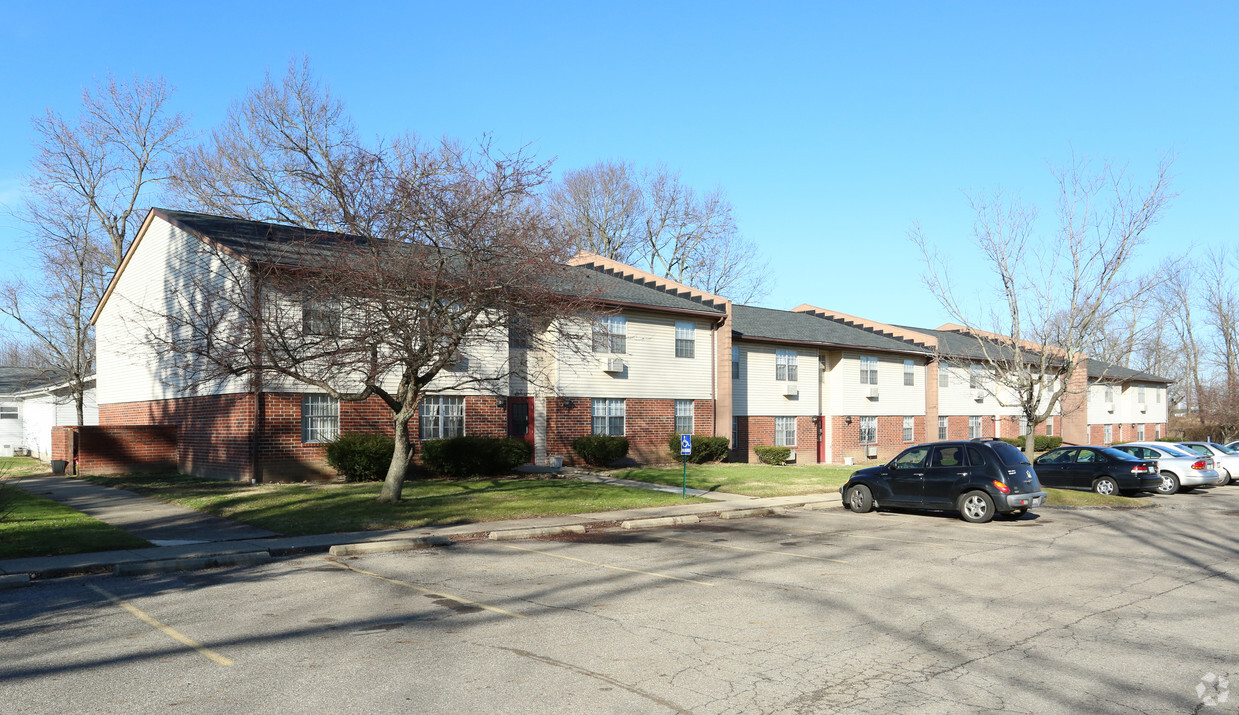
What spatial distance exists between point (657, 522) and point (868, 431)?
2665cm

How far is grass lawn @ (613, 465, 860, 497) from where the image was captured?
2373 cm

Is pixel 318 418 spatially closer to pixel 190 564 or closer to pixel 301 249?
pixel 301 249

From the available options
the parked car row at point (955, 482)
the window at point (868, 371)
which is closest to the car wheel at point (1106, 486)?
the parked car row at point (955, 482)

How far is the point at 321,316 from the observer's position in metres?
17.2

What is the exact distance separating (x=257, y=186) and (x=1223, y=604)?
39476mm

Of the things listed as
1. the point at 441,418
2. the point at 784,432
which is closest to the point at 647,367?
the point at 441,418

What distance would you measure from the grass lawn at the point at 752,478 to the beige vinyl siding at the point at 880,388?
9.04m

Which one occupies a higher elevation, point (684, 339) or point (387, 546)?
point (684, 339)

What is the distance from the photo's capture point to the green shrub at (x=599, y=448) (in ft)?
95.6

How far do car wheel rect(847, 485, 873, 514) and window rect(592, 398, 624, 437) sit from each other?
1258 centimetres

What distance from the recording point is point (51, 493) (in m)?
21.0

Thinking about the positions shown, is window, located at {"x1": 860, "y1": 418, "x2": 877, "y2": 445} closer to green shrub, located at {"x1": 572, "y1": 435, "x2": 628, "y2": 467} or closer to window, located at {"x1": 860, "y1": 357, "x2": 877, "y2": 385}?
window, located at {"x1": 860, "y1": 357, "x2": 877, "y2": 385}

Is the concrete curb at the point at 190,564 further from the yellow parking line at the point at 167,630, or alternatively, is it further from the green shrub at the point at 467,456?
the green shrub at the point at 467,456

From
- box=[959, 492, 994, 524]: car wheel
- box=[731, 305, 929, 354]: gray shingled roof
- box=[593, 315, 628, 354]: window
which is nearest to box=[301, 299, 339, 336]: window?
box=[959, 492, 994, 524]: car wheel
